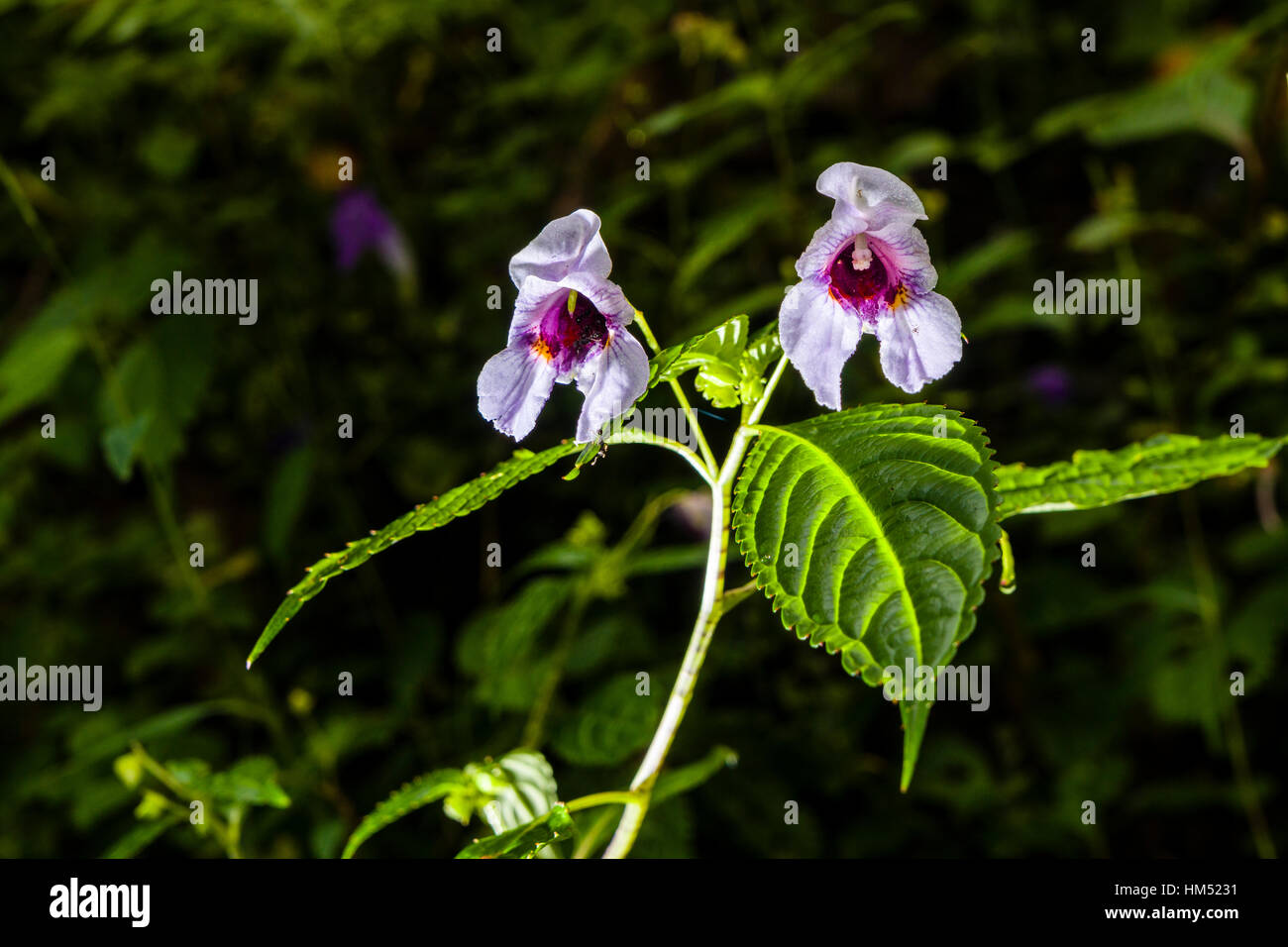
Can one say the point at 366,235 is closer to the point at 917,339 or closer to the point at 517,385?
the point at 517,385

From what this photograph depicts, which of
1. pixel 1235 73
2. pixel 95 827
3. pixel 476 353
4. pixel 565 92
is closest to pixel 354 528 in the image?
pixel 476 353

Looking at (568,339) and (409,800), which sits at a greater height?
(568,339)

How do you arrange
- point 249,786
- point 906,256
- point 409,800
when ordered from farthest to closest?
point 249,786 → point 409,800 → point 906,256

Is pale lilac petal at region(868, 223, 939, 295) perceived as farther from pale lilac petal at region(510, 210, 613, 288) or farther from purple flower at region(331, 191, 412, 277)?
purple flower at region(331, 191, 412, 277)

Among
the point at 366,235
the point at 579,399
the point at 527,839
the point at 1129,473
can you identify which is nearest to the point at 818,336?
the point at 1129,473

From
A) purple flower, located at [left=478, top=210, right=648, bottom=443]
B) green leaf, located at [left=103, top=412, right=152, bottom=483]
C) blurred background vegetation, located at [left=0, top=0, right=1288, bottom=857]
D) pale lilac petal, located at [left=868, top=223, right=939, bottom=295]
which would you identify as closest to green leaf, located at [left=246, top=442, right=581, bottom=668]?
purple flower, located at [left=478, top=210, right=648, bottom=443]

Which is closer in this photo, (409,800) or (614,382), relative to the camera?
(614,382)
